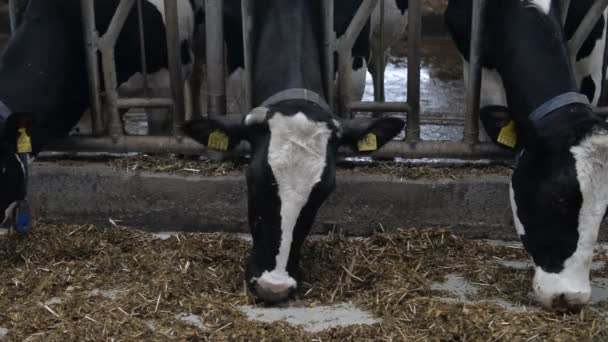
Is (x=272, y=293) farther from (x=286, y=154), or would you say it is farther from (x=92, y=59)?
(x=92, y=59)

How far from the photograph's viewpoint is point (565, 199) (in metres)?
3.56

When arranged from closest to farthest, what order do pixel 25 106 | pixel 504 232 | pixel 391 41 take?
1. pixel 25 106
2. pixel 504 232
3. pixel 391 41

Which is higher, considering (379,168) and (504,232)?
(379,168)

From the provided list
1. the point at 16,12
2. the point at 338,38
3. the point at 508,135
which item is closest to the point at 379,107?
the point at 338,38

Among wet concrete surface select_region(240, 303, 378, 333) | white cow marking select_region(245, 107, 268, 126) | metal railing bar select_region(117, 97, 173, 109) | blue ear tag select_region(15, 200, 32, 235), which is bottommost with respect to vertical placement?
wet concrete surface select_region(240, 303, 378, 333)

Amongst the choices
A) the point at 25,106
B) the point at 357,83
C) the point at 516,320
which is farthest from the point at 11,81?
the point at 516,320

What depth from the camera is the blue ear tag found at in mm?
4185

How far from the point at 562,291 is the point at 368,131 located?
1.16 m

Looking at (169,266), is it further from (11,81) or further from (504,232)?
(504,232)

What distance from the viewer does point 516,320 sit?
3605 mm

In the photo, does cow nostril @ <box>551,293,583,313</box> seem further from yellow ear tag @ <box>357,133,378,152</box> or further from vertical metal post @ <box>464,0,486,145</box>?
vertical metal post @ <box>464,0,486,145</box>

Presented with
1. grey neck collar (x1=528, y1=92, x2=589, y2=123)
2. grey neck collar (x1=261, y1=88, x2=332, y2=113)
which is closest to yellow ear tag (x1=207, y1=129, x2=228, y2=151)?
grey neck collar (x1=261, y1=88, x2=332, y2=113)

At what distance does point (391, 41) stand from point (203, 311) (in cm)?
402

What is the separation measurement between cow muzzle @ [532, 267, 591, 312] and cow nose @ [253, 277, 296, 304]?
3.74 feet
